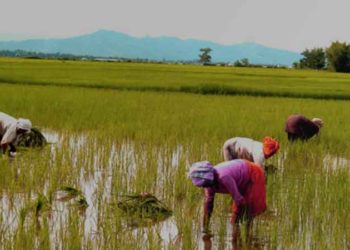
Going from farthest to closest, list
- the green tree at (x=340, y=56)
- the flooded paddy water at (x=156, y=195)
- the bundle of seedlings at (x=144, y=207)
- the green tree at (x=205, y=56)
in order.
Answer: the green tree at (x=205, y=56) < the green tree at (x=340, y=56) < the bundle of seedlings at (x=144, y=207) < the flooded paddy water at (x=156, y=195)

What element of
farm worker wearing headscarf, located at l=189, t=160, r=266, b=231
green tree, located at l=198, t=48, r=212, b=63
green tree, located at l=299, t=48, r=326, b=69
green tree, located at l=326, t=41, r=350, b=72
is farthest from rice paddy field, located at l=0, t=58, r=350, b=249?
green tree, located at l=198, t=48, r=212, b=63

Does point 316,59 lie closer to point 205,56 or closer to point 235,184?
point 205,56

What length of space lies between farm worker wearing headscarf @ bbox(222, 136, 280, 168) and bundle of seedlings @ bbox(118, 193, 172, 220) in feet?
2.87

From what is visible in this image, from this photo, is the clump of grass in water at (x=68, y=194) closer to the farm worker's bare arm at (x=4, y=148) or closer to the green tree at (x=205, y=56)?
the farm worker's bare arm at (x=4, y=148)

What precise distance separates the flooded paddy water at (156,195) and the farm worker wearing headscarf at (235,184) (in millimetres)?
127

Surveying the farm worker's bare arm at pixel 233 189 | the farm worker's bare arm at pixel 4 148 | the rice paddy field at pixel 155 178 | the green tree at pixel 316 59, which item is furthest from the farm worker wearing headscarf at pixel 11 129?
the green tree at pixel 316 59

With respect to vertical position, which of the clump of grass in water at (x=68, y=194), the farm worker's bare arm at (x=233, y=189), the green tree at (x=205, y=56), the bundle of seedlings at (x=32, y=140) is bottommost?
the clump of grass in water at (x=68, y=194)

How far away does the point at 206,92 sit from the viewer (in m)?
15.5

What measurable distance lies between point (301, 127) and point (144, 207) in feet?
12.0

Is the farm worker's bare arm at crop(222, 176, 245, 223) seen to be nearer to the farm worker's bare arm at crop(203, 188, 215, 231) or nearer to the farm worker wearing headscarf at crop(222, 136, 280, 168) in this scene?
the farm worker's bare arm at crop(203, 188, 215, 231)

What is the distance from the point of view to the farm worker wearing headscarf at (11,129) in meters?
5.83

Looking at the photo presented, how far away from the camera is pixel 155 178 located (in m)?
5.32

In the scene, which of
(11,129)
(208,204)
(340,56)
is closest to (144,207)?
(208,204)

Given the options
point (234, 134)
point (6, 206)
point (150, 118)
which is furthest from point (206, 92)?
point (6, 206)
